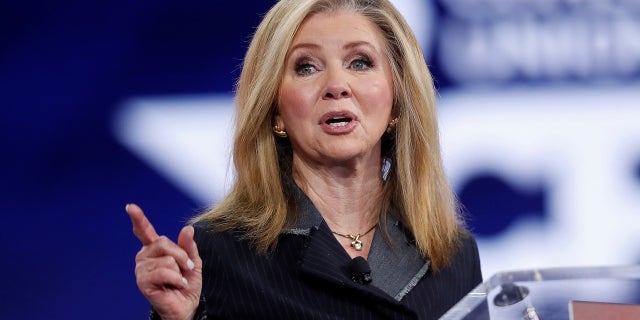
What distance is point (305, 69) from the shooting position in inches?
83.1

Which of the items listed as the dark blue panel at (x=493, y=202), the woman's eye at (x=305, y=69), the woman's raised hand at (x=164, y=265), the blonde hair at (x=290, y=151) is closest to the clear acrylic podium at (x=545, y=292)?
the woman's raised hand at (x=164, y=265)

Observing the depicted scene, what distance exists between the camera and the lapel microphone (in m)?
1.94

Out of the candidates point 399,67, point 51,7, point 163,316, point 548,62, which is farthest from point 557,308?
point 51,7

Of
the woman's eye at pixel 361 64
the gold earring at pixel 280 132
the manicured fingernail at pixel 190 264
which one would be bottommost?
the manicured fingernail at pixel 190 264

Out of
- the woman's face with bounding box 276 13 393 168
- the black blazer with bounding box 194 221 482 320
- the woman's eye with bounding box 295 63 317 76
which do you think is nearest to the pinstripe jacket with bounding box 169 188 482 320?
the black blazer with bounding box 194 221 482 320

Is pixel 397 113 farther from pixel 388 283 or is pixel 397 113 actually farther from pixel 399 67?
pixel 388 283

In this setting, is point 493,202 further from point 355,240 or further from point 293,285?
point 293,285

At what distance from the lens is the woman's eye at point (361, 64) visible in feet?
6.99

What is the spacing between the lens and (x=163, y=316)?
1.71 m

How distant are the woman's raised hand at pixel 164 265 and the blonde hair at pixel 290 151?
13.1 inches

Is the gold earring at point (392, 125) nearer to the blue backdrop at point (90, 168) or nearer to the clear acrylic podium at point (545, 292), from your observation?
the blue backdrop at point (90, 168)

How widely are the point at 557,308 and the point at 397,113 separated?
1055 millimetres

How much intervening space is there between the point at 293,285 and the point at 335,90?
0.38 m

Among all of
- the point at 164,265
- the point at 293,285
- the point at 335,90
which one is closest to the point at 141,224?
the point at 164,265
